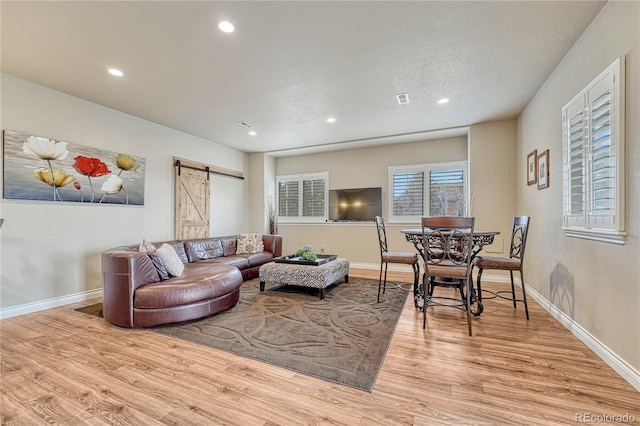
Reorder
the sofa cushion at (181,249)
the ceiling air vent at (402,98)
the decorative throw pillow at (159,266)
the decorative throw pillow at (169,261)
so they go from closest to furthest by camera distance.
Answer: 1. the decorative throw pillow at (159,266)
2. the decorative throw pillow at (169,261)
3. the ceiling air vent at (402,98)
4. the sofa cushion at (181,249)

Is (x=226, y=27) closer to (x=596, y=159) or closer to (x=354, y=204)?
(x=596, y=159)

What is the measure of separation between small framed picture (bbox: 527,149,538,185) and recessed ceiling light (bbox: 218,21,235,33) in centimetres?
396

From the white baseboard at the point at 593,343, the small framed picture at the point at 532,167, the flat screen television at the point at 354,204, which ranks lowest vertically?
the white baseboard at the point at 593,343

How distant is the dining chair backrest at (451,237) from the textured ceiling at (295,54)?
168 centimetres

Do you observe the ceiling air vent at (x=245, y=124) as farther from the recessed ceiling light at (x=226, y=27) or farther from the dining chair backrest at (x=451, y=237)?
the dining chair backrest at (x=451, y=237)

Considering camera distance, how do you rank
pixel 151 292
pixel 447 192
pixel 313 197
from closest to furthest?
pixel 151 292 → pixel 447 192 → pixel 313 197

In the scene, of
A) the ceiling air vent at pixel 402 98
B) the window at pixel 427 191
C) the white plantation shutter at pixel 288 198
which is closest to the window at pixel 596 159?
the ceiling air vent at pixel 402 98

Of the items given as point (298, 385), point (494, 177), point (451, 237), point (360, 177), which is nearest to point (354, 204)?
point (360, 177)

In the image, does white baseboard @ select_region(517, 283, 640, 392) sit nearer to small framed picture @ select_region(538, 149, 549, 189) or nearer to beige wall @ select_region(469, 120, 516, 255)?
small framed picture @ select_region(538, 149, 549, 189)

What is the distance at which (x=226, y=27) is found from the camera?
232cm

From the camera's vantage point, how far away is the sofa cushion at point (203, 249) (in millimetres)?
4430

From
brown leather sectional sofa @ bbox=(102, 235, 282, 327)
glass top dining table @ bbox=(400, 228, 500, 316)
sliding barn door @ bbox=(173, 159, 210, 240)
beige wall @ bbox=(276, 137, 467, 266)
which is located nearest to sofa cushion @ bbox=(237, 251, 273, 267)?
sliding barn door @ bbox=(173, 159, 210, 240)

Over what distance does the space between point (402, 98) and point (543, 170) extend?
1.97 m

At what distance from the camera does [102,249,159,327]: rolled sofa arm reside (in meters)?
2.68
